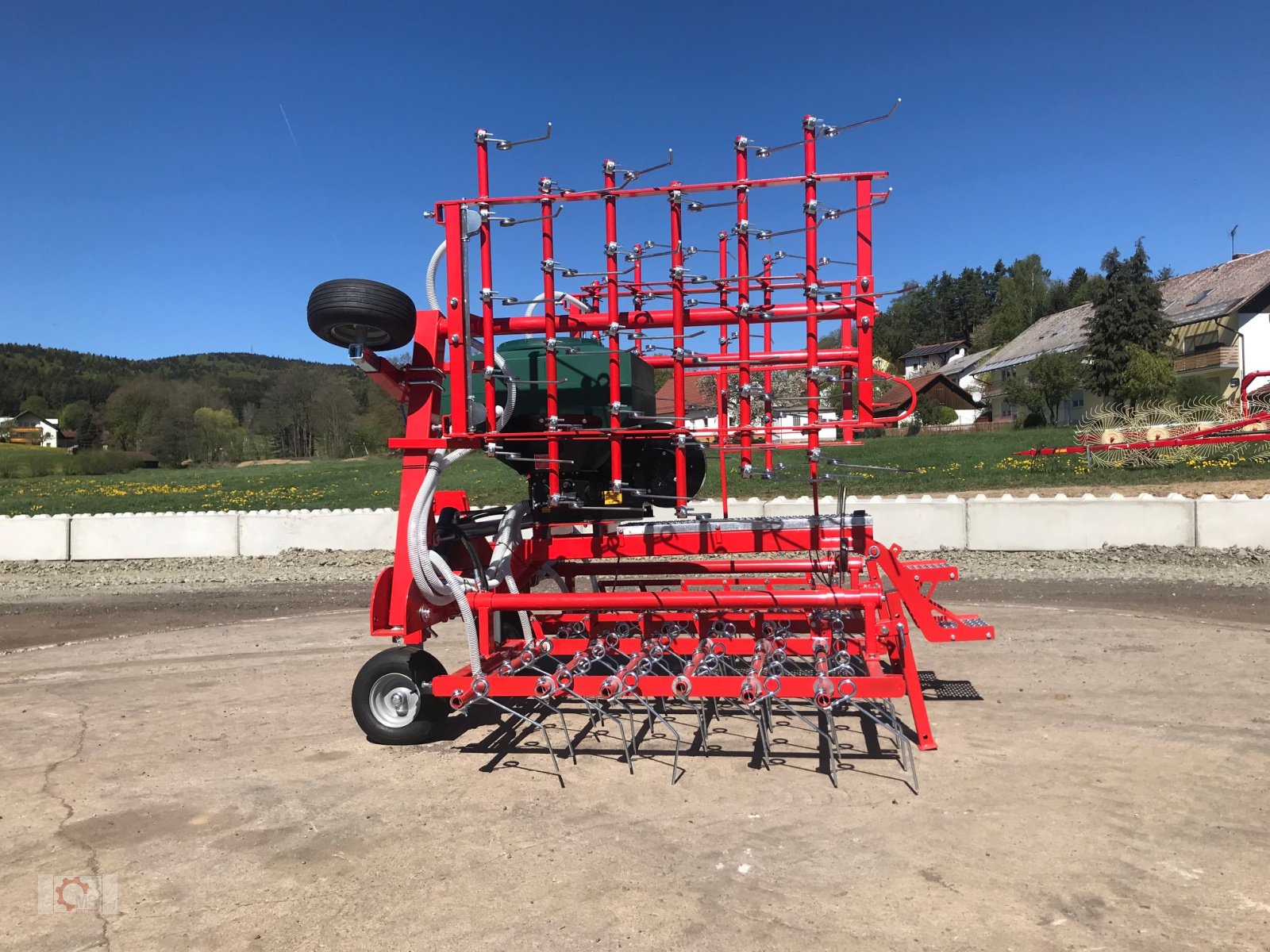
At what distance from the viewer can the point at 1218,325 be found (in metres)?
45.5

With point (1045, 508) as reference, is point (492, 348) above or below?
above

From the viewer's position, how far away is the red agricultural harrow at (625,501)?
4949mm

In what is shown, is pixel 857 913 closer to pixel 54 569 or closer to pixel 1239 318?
pixel 54 569

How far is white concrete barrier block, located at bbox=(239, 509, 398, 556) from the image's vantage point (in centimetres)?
1490

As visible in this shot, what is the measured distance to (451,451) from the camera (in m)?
5.36

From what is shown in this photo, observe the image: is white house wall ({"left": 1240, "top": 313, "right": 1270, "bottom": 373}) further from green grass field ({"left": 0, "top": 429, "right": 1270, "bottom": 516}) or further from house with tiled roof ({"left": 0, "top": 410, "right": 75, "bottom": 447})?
house with tiled roof ({"left": 0, "top": 410, "right": 75, "bottom": 447})

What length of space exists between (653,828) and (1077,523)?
10687 mm

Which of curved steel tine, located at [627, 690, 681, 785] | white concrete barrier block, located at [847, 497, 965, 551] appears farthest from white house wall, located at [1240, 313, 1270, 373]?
curved steel tine, located at [627, 690, 681, 785]

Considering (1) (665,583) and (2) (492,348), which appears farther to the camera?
(1) (665,583)

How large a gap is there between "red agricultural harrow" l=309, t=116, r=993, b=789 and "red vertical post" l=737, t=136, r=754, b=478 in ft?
0.05

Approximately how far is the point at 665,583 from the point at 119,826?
393cm

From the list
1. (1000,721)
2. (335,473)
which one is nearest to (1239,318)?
(335,473)

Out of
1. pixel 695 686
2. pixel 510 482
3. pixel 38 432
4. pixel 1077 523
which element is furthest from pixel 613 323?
pixel 38 432

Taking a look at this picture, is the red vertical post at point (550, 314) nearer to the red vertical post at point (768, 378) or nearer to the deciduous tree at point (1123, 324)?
the red vertical post at point (768, 378)
